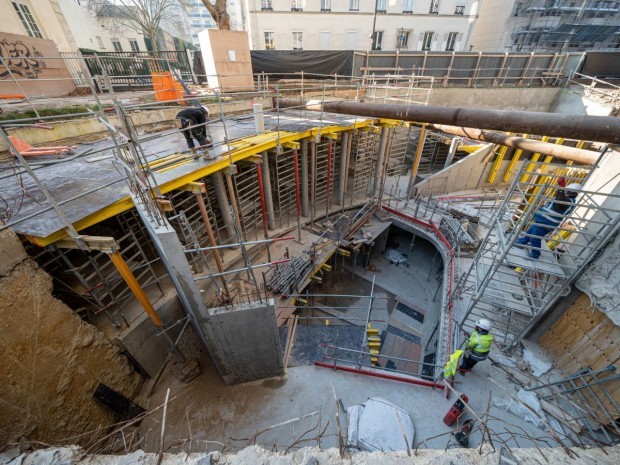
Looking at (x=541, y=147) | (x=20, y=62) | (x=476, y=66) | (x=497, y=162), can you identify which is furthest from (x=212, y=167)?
(x=476, y=66)

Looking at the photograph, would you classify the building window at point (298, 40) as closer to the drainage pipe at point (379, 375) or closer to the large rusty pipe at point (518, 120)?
the large rusty pipe at point (518, 120)

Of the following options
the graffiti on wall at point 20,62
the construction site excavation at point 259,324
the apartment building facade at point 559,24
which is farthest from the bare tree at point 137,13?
the apartment building facade at point 559,24

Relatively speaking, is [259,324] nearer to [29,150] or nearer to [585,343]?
[585,343]

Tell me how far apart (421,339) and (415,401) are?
3736 mm

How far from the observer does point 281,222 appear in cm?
1078

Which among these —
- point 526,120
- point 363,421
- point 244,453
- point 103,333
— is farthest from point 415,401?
point 103,333

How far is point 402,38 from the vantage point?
25344 mm

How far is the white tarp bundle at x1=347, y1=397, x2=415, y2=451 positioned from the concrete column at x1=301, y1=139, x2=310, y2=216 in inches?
293

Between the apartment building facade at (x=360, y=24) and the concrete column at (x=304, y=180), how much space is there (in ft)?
59.0

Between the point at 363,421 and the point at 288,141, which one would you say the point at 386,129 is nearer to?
the point at 288,141

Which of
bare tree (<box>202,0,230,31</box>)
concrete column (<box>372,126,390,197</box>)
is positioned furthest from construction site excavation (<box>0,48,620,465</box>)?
bare tree (<box>202,0,230,31</box>)

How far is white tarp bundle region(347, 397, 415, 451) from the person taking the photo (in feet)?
15.0

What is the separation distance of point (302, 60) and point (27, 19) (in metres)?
15.8

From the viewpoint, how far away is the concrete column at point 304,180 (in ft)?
32.6
